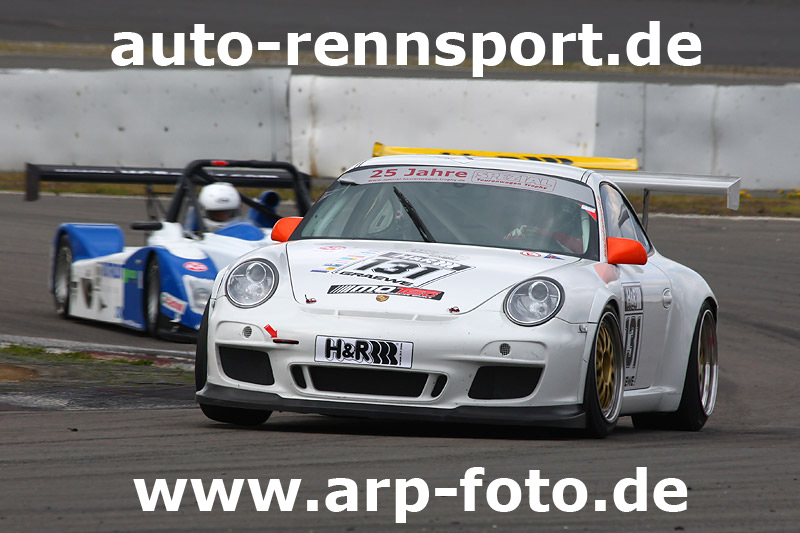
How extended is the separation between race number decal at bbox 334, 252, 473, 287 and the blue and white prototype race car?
402cm

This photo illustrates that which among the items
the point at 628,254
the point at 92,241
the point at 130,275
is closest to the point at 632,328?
the point at 628,254

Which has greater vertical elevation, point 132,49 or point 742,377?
point 132,49

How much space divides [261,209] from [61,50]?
1499 centimetres

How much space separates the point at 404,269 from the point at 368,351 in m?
0.48

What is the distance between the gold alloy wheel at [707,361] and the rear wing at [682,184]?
0.67m

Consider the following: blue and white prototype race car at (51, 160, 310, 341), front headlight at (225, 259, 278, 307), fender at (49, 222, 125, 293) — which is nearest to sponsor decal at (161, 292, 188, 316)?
blue and white prototype race car at (51, 160, 310, 341)

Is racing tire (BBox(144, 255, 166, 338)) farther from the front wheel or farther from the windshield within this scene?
the windshield

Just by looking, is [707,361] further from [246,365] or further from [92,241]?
[92,241]

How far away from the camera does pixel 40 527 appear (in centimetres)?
362

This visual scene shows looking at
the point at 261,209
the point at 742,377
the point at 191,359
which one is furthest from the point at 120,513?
the point at 261,209

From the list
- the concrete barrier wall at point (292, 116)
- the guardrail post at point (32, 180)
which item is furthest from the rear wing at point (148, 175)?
the concrete barrier wall at point (292, 116)

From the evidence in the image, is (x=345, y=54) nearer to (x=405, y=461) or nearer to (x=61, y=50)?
(x=61, y=50)

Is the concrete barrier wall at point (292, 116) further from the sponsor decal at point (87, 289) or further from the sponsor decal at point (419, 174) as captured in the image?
the sponsor decal at point (419, 174)

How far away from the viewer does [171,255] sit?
9766mm
